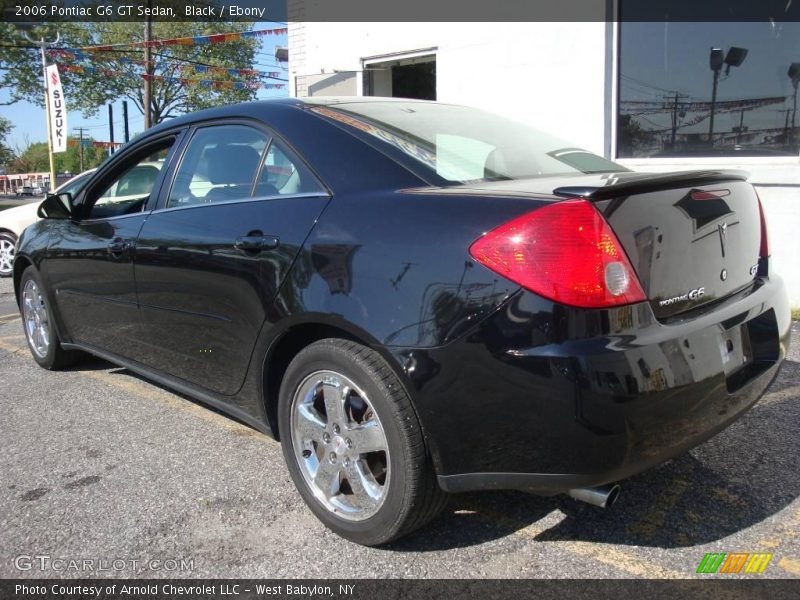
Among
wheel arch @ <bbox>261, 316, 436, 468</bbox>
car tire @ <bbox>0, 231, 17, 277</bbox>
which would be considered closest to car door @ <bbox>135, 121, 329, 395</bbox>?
wheel arch @ <bbox>261, 316, 436, 468</bbox>

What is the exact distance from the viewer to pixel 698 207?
2266 millimetres

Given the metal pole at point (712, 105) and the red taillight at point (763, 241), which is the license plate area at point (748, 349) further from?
the metal pole at point (712, 105)

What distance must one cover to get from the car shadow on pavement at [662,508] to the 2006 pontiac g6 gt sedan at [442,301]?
15.1 inches

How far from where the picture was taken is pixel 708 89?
21.4 ft

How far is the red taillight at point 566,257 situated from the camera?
6.28 feet

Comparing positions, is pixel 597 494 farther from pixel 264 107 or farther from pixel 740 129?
pixel 740 129

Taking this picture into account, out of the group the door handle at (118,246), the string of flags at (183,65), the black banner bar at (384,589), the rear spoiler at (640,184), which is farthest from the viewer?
the string of flags at (183,65)

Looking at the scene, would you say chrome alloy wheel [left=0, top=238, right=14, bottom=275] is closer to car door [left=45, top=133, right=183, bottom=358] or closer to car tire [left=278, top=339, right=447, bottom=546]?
car door [left=45, top=133, right=183, bottom=358]

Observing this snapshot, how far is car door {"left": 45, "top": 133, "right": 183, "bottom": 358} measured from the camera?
3508 millimetres

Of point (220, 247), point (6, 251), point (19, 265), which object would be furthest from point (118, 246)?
point (6, 251)

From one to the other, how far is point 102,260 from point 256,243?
149 cm

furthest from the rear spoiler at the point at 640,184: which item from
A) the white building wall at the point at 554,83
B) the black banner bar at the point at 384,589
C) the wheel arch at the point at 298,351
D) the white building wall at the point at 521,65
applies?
the white building wall at the point at 521,65

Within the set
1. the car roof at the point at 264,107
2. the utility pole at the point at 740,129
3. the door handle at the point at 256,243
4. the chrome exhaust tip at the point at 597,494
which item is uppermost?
the utility pole at the point at 740,129

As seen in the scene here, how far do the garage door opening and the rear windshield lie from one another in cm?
616
